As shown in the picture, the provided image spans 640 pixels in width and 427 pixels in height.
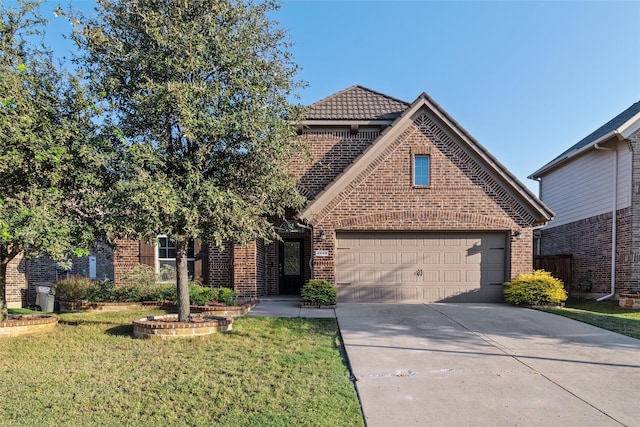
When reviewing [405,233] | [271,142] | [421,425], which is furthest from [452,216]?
[421,425]

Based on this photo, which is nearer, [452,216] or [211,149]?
[211,149]

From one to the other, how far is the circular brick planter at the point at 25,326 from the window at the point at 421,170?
9.68 meters

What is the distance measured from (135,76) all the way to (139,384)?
513 centimetres

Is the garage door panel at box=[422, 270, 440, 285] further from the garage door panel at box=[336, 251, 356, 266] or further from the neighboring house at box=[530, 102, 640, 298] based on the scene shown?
the neighboring house at box=[530, 102, 640, 298]

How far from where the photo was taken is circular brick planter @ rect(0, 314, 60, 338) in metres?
7.50

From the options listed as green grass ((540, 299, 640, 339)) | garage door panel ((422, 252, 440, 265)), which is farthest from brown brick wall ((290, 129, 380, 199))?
green grass ((540, 299, 640, 339))

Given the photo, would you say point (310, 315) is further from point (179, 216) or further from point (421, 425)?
point (421, 425)

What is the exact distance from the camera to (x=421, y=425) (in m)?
3.94

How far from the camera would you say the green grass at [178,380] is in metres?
4.07

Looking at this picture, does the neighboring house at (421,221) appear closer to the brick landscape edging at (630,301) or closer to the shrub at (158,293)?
the shrub at (158,293)

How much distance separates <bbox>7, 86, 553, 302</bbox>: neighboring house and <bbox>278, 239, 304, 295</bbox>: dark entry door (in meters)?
1.54

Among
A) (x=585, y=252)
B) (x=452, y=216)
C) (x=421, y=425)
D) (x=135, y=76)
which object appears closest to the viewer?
(x=421, y=425)

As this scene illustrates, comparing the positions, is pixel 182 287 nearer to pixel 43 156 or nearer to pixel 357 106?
pixel 43 156

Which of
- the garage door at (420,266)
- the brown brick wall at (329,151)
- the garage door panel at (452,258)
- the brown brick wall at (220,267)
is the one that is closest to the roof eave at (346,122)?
the brown brick wall at (329,151)
